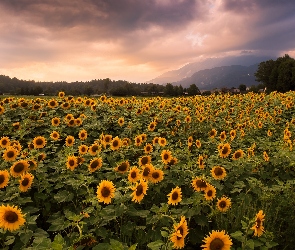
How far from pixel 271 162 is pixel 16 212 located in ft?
17.4

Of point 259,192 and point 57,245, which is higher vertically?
point 57,245

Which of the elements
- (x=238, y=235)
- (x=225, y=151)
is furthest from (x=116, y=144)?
(x=238, y=235)

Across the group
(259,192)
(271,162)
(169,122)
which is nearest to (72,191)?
(259,192)

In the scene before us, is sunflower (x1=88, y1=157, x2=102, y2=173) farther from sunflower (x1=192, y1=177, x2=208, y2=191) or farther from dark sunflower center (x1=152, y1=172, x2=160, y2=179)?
sunflower (x1=192, y1=177, x2=208, y2=191)

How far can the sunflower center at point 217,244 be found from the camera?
2828mm

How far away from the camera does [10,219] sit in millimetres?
3326

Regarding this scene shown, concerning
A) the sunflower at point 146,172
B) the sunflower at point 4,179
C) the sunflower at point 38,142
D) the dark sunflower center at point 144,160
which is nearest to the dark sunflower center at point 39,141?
the sunflower at point 38,142

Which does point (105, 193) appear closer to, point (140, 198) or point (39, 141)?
point (140, 198)

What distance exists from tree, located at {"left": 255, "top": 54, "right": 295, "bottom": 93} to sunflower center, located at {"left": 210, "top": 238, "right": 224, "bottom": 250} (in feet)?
233

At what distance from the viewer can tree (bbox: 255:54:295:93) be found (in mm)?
67125

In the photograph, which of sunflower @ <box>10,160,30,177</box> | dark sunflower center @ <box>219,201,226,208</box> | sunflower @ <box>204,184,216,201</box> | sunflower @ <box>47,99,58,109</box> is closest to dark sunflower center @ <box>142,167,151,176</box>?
sunflower @ <box>204,184,216,201</box>

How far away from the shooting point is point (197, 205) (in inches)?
157

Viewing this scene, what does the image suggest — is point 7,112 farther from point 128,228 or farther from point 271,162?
point 271,162

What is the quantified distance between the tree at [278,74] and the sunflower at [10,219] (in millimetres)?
71509
